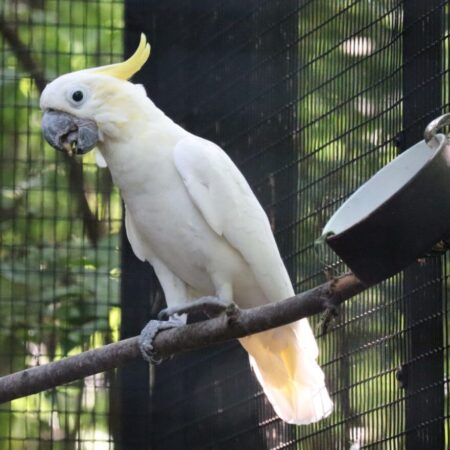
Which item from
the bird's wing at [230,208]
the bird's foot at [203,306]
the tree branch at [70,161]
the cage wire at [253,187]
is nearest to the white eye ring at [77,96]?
the bird's wing at [230,208]

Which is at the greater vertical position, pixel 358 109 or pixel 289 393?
pixel 358 109

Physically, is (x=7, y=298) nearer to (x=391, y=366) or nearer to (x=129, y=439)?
(x=129, y=439)

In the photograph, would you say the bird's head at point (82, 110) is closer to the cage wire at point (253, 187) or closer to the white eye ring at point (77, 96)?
the white eye ring at point (77, 96)

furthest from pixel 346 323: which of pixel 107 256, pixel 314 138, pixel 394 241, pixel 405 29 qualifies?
pixel 107 256

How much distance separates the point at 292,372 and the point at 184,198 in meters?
0.39

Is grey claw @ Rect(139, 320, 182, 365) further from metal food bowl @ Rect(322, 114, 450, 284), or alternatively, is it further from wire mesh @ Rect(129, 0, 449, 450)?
metal food bowl @ Rect(322, 114, 450, 284)

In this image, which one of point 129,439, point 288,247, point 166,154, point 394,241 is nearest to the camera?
point 394,241

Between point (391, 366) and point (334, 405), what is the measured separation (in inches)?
7.2

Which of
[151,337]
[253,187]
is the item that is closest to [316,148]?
[253,187]

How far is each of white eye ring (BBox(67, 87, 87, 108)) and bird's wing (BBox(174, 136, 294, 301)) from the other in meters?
0.19

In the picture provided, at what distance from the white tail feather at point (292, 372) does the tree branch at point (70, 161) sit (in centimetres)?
120

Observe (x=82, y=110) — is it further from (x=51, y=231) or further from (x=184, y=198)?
(x=51, y=231)

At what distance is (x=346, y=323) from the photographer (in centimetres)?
249

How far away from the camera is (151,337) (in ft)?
6.97
